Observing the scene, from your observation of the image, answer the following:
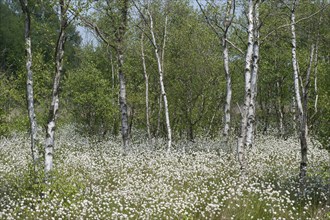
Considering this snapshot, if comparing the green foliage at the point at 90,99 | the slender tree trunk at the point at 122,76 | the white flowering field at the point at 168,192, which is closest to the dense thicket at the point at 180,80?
the green foliage at the point at 90,99

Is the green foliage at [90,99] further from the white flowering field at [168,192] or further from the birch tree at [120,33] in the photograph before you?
the white flowering field at [168,192]

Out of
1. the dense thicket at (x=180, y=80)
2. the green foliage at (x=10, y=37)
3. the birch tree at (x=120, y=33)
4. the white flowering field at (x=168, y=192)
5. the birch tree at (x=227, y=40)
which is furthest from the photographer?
the green foliage at (x=10, y=37)

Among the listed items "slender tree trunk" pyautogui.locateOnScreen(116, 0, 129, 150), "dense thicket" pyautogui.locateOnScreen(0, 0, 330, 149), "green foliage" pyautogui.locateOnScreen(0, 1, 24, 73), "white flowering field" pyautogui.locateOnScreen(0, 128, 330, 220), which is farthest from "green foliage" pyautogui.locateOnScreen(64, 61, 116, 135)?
"green foliage" pyautogui.locateOnScreen(0, 1, 24, 73)

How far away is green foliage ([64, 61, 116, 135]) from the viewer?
27.8m

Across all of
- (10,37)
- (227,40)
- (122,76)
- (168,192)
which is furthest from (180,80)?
(10,37)

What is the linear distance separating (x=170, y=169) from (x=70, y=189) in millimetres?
4862

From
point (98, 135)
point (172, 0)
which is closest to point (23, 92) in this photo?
point (98, 135)

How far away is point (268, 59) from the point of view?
1163 inches

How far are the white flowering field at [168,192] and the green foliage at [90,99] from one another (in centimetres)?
970

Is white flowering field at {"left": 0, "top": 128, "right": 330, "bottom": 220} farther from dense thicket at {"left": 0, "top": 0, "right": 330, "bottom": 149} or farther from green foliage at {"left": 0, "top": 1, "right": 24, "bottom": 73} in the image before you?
green foliage at {"left": 0, "top": 1, "right": 24, "bottom": 73}

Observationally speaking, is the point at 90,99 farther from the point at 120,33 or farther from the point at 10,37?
the point at 10,37

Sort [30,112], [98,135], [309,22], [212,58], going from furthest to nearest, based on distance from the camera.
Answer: [98,135]
[212,58]
[309,22]
[30,112]

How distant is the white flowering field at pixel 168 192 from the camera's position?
9.24m

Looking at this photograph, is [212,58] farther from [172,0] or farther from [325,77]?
[325,77]
